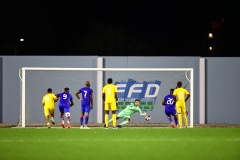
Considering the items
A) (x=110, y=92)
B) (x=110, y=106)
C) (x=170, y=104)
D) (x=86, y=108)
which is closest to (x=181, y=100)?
(x=170, y=104)

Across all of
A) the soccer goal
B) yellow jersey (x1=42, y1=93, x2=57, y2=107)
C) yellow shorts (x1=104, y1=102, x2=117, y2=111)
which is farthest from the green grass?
the soccer goal

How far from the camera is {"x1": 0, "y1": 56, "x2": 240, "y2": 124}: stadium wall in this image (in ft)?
93.8

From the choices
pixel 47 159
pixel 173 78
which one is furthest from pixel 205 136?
pixel 173 78

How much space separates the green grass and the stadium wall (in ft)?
27.3

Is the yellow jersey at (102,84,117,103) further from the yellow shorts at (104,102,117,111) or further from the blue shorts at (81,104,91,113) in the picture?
the blue shorts at (81,104,91,113)

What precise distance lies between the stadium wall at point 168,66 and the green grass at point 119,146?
831 cm

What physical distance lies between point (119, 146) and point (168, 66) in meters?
13.3

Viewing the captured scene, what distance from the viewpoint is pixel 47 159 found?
1276 cm

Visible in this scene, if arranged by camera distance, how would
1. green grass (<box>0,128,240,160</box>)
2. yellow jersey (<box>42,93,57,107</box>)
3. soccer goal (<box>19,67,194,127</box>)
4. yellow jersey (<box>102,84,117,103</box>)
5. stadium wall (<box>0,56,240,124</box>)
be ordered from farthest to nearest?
stadium wall (<box>0,56,240,124</box>), soccer goal (<box>19,67,194,127</box>), yellow jersey (<box>42,93,57,107</box>), yellow jersey (<box>102,84,117,103</box>), green grass (<box>0,128,240,160</box>)

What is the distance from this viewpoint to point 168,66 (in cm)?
2861

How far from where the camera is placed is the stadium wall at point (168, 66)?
93.8 feet
